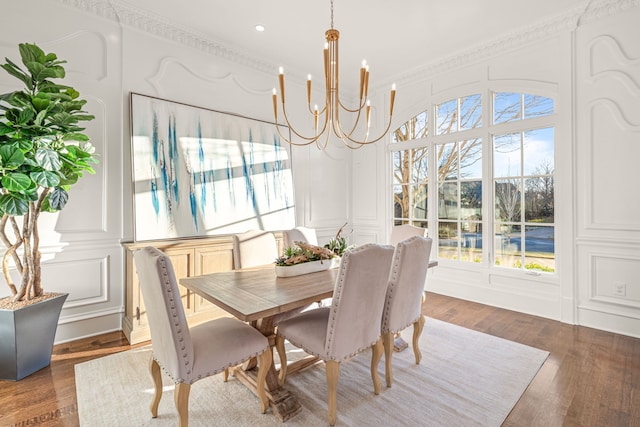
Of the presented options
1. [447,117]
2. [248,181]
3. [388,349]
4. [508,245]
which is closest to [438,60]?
[447,117]

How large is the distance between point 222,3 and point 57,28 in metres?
1.43

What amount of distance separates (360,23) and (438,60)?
4.73 ft

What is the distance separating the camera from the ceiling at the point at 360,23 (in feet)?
9.60

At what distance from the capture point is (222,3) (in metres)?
2.88

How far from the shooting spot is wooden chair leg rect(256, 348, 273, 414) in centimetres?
177

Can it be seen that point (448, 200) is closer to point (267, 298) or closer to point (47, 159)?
point (267, 298)

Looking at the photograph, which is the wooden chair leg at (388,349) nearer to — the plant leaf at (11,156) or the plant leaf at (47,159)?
the plant leaf at (47,159)

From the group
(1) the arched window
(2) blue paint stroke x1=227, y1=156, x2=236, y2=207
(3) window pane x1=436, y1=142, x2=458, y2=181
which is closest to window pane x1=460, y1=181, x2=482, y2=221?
(1) the arched window

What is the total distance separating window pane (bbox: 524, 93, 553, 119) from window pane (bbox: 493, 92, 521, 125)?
8 centimetres

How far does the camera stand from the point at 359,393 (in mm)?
1981

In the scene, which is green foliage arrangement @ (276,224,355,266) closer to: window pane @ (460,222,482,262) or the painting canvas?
the painting canvas

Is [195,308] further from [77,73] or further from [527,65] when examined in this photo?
[527,65]

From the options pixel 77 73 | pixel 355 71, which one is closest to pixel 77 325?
pixel 77 73

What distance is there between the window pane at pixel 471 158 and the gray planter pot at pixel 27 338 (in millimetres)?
4388
